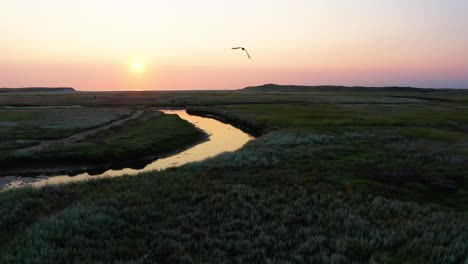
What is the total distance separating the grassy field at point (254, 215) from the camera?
417 inches

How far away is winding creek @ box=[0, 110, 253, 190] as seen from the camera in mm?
26589

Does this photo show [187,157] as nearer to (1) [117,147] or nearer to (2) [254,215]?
(1) [117,147]

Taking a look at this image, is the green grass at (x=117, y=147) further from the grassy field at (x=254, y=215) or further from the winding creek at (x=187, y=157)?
the grassy field at (x=254, y=215)

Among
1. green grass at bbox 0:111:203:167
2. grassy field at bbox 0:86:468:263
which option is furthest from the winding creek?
grassy field at bbox 0:86:468:263

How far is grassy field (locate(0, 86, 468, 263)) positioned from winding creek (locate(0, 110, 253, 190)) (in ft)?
19.7

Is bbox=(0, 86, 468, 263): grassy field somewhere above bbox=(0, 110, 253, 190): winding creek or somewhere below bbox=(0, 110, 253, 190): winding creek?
above

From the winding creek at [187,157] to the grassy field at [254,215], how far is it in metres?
5.99

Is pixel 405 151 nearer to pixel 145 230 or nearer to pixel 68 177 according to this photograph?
pixel 145 230

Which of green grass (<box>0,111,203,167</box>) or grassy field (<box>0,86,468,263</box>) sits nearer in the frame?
grassy field (<box>0,86,468,263</box>)

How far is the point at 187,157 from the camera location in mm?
35812

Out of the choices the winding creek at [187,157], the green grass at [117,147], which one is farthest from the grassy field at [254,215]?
the green grass at [117,147]

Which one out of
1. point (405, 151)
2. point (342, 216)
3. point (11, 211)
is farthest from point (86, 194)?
point (405, 151)

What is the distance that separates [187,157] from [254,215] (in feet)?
73.7

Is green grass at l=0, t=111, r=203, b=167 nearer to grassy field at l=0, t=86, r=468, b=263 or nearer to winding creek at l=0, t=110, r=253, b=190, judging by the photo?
winding creek at l=0, t=110, r=253, b=190
